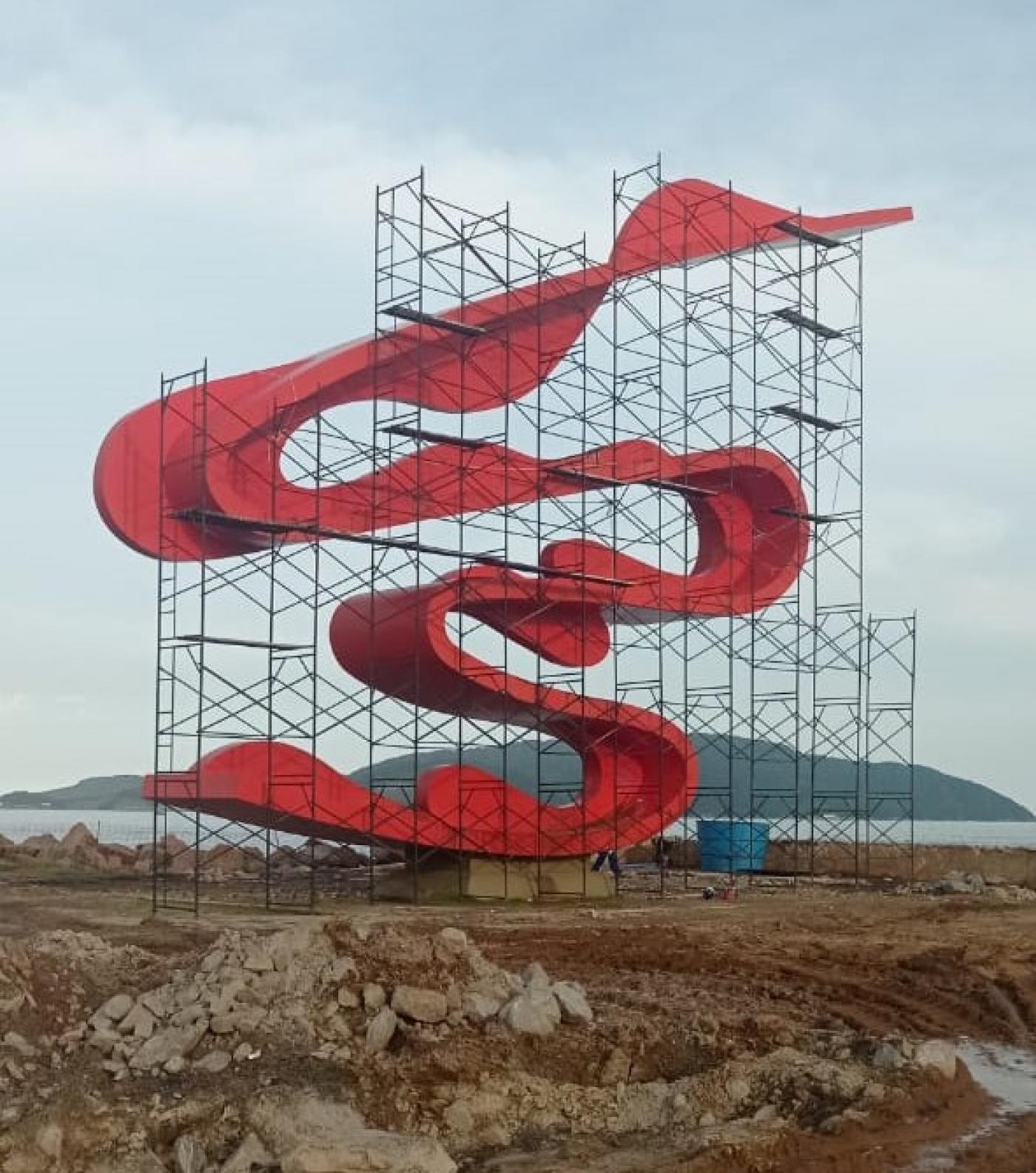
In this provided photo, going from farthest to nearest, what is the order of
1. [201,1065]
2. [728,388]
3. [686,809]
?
1. [728,388]
2. [686,809]
3. [201,1065]

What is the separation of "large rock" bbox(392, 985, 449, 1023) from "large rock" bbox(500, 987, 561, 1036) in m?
0.47

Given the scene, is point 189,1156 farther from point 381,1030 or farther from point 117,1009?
point 117,1009

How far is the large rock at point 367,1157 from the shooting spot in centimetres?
996

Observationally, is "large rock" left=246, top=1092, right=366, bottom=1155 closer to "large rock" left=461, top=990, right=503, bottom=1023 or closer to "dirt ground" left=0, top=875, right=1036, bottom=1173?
"dirt ground" left=0, top=875, right=1036, bottom=1173

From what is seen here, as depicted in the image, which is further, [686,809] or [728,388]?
[728,388]

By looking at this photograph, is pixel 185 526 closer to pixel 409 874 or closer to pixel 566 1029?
pixel 409 874

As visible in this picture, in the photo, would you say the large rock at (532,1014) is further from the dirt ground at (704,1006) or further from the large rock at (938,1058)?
the large rock at (938,1058)

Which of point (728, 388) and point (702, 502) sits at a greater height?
point (728, 388)

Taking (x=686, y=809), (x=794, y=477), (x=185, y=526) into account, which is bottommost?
(x=686, y=809)

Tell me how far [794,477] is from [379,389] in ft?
29.9

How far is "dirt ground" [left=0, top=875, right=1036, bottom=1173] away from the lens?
35.1ft

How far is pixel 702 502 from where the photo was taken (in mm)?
32406

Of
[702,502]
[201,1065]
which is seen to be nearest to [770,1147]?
[201,1065]

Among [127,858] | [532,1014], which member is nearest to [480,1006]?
[532,1014]
